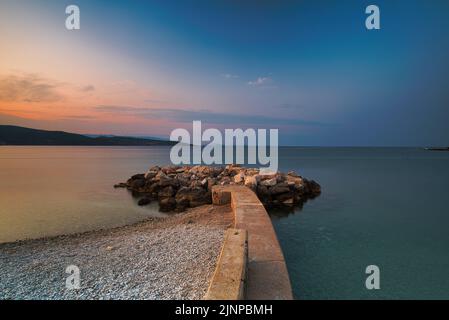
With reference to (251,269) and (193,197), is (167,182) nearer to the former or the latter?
(193,197)

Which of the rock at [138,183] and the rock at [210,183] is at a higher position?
the rock at [210,183]

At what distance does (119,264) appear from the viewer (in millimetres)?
6273

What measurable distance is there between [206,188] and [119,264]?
36.1 feet

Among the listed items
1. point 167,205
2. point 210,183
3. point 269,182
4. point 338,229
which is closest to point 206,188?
point 210,183

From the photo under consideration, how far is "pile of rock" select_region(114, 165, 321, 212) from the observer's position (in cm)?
1606

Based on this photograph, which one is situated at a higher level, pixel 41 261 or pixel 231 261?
pixel 231 261

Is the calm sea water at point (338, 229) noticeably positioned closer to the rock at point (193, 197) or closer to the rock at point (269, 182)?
the rock at point (193, 197)

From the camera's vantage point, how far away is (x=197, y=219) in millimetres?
10734

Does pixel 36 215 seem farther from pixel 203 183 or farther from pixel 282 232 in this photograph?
pixel 282 232

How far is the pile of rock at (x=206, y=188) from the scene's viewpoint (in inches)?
632

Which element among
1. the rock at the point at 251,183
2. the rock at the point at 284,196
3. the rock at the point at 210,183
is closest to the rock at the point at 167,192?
the rock at the point at 210,183

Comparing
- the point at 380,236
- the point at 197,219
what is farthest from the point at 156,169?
the point at 380,236

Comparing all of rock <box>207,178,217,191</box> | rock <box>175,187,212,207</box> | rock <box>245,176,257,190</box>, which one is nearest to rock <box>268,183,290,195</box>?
rock <box>245,176,257,190</box>
